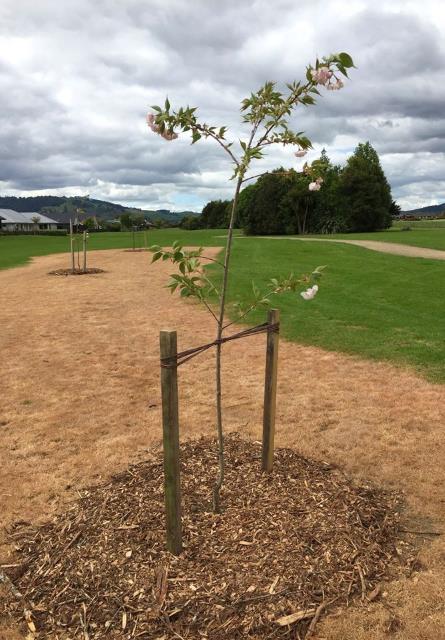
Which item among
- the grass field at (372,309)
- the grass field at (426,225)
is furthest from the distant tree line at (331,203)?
the grass field at (372,309)

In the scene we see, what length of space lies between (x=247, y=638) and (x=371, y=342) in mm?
7420

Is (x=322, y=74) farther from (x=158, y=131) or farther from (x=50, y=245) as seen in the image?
(x=50, y=245)

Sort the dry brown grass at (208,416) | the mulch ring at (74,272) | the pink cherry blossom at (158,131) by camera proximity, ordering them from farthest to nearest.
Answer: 1. the mulch ring at (74,272)
2. the dry brown grass at (208,416)
3. the pink cherry blossom at (158,131)

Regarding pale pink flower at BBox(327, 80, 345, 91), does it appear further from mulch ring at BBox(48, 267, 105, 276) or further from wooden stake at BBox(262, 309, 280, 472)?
mulch ring at BBox(48, 267, 105, 276)

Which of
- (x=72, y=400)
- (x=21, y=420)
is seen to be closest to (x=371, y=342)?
(x=72, y=400)

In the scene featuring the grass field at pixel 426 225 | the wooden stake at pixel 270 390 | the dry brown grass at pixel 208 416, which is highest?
the grass field at pixel 426 225

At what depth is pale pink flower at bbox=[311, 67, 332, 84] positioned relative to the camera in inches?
120

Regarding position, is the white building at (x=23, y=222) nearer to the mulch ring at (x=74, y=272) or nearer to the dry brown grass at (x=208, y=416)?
the mulch ring at (x=74, y=272)

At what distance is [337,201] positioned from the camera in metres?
69.2

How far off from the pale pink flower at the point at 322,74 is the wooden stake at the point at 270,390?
72.8 inches

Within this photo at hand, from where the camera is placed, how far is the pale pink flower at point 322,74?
305cm

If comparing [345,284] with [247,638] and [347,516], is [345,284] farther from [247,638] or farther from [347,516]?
[247,638]

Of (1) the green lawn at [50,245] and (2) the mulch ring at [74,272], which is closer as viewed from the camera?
(2) the mulch ring at [74,272]

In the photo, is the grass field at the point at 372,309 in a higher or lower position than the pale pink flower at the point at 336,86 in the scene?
lower
